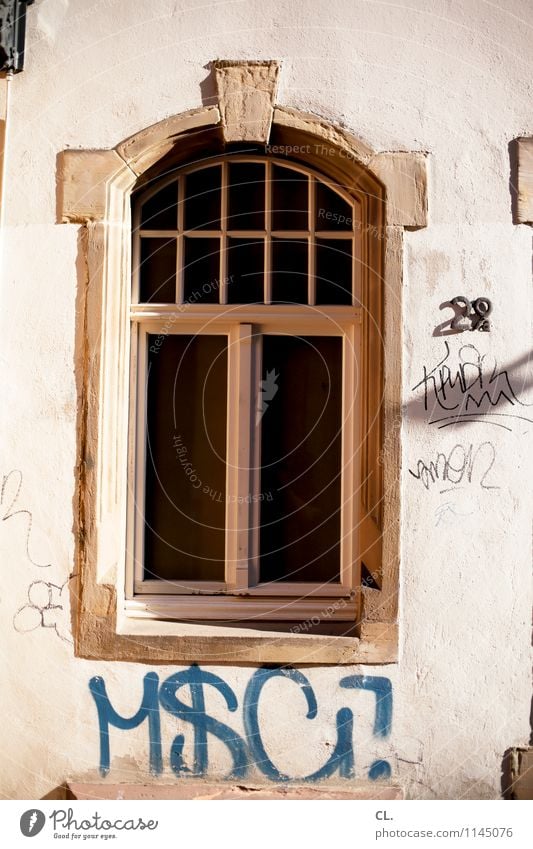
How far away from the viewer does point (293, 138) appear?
4.54m

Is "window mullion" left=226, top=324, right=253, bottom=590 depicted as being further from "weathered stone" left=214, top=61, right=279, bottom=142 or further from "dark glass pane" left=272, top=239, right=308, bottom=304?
"weathered stone" left=214, top=61, right=279, bottom=142

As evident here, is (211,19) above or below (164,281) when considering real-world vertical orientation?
above

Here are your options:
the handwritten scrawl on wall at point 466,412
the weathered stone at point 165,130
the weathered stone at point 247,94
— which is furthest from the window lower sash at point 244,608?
the weathered stone at point 247,94

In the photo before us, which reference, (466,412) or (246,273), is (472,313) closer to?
(466,412)

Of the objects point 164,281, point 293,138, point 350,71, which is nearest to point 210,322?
point 164,281

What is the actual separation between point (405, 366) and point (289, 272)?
2.67 ft

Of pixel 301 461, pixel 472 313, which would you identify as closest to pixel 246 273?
pixel 301 461

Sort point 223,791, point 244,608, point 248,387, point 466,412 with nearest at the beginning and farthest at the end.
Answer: point 223,791, point 466,412, point 244,608, point 248,387

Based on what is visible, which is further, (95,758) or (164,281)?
(164,281)

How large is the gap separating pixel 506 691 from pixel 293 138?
9.77ft

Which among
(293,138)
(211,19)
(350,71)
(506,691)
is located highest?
(211,19)

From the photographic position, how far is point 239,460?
461 cm

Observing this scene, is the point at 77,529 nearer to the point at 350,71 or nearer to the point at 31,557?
the point at 31,557

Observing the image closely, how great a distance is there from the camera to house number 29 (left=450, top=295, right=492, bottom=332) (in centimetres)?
440
